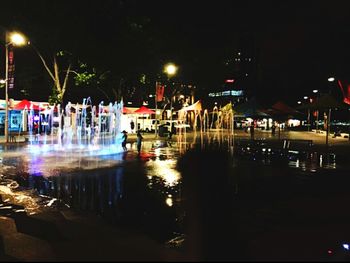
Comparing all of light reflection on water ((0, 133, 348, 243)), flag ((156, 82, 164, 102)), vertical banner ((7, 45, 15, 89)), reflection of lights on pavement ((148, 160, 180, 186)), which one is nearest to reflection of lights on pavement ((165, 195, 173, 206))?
light reflection on water ((0, 133, 348, 243))

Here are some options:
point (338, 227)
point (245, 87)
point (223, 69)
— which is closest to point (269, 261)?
point (338, 227)

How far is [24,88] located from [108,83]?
1131cm

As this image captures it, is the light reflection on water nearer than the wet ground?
No

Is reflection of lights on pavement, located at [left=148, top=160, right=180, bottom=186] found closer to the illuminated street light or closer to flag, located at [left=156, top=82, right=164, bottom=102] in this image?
the illuminated street light

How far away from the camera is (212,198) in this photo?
9.71 m

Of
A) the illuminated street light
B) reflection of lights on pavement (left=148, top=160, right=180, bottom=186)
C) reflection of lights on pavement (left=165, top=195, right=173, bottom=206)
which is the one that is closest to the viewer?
reflection of lights on pavement (left=165, top=195, right=173, bottom=206)

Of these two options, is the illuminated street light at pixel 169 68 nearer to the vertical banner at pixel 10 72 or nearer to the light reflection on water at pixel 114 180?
the vertical banner at pixel 10 72

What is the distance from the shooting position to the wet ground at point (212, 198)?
20.9ft

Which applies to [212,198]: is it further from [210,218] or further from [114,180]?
[114,180]

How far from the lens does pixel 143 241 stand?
629cm

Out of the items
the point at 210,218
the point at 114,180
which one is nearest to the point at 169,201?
the point at 210,218

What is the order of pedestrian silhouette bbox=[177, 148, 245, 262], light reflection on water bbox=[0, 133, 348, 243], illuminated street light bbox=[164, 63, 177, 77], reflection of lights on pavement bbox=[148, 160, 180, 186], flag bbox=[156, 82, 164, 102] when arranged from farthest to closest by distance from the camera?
flag bbox=[156, 82, 164, 102] < illuminated street light bbox=[164, 63, 177, 77] < reflection of lights on pavement bbox=[148, 160, 180, 186] < light reflection on water bbox=[0, 133, 348, 243] < pedestrian silhouette bbox=[177, 148, 245, 262]

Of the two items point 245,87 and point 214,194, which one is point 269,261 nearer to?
point 214,194

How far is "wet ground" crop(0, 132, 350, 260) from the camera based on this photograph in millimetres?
6371
